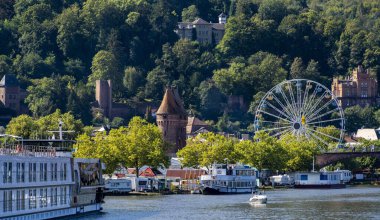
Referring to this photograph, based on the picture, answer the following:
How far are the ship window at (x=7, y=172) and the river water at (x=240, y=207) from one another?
60.0 ft

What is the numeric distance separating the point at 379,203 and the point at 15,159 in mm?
50101

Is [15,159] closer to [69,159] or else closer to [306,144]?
[69,159]

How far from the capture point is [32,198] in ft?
324

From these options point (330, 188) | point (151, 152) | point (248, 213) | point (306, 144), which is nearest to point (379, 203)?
point (248, 213)

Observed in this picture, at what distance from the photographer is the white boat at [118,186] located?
5945 inches

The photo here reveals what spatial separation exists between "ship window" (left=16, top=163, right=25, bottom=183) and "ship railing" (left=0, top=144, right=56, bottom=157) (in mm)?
1067

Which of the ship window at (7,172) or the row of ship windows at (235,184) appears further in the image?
the row of ship windows at (235,184)

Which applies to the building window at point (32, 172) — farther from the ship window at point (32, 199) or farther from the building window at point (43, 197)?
the building window at point (43, 197)

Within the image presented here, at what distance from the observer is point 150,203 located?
132 meters

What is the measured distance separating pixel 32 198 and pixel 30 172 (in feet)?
6.77

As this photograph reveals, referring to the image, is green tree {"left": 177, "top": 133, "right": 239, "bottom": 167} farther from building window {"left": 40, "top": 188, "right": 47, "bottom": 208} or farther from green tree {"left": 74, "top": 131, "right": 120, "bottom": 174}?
building window {"left": 40, "top": 188, "right": 47, "bottom": 208}

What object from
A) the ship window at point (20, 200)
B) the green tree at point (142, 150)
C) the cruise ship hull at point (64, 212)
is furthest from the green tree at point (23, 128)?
the ship window at point (20, 200)

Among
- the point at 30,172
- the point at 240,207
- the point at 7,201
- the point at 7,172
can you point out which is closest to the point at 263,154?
the point at 240,207

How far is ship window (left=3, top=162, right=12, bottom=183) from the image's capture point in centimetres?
9162
